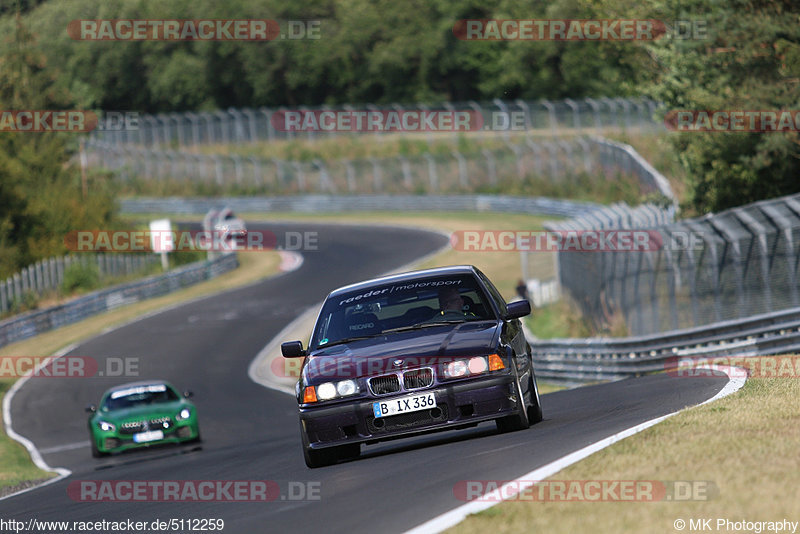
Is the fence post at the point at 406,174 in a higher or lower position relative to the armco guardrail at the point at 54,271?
higher

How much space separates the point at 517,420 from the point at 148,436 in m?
10.8

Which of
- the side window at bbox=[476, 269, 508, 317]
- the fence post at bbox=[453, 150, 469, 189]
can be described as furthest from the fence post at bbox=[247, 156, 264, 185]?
the side window at bbox=[476, 269, 508, 317]

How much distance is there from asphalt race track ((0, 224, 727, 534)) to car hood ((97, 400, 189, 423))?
Result: 2.07 ft

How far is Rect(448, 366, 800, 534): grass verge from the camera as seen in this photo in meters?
6.04

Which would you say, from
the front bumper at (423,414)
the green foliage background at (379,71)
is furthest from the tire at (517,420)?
the green foliage background at (379,71)

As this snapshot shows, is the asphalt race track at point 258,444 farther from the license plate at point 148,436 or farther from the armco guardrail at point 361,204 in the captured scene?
the armco guardrail at point 361,204

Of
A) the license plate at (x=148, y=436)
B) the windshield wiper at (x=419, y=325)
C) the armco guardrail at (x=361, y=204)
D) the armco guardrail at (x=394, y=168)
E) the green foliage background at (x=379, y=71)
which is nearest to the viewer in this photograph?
the windshield wiper at (x=419, y=325)

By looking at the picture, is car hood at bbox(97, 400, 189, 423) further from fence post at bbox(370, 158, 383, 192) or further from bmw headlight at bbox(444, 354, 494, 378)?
fence post at bbox(370, 158, 383, 192)

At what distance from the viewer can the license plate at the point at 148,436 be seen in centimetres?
1992

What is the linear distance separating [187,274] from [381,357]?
121 feet

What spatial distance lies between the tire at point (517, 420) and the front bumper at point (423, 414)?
1.33 ft

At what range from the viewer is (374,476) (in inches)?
356

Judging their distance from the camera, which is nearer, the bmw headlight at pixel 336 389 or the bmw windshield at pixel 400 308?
the bmw headlight at pixel 336 389

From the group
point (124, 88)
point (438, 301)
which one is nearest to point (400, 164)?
point (124, 88)
